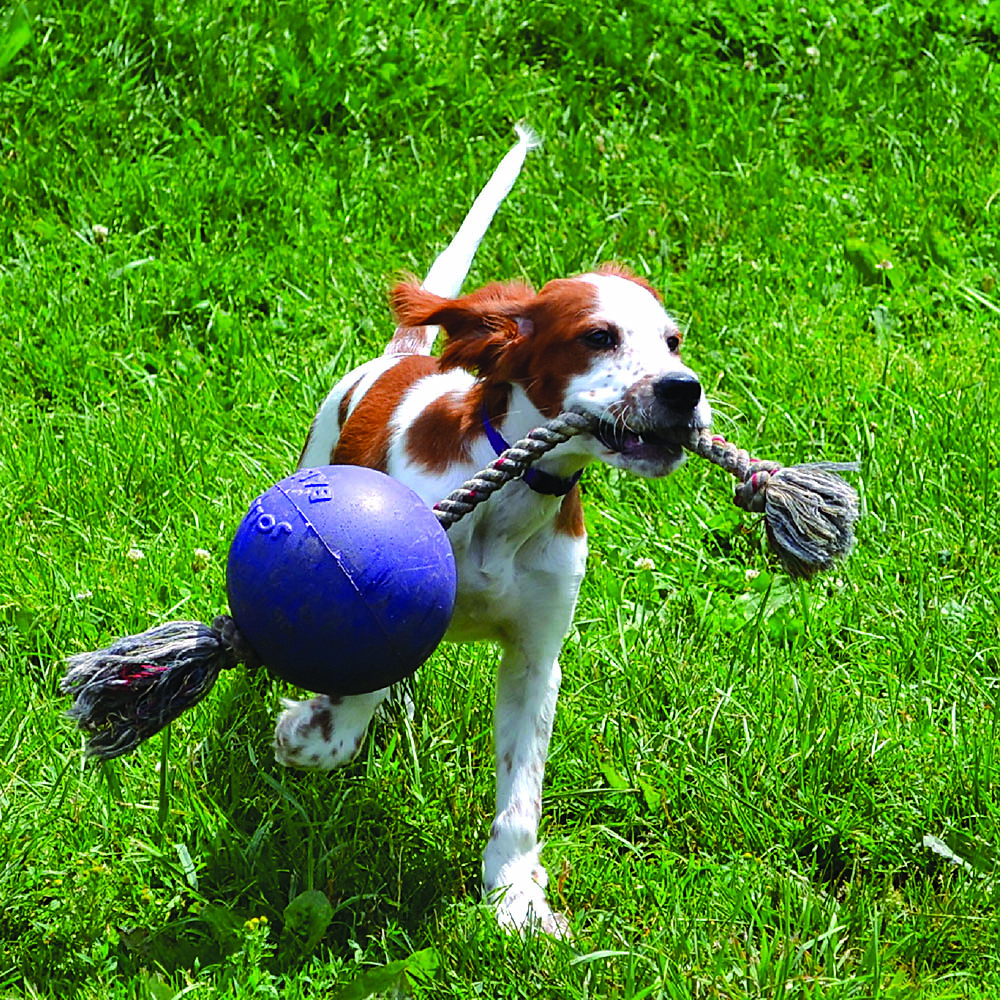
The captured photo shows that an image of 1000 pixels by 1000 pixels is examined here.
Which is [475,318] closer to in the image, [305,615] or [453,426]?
[453,426]

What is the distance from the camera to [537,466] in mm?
3074

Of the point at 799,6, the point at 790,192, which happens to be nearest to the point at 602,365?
the point at 790,192

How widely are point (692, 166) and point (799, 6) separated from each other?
1233 mm

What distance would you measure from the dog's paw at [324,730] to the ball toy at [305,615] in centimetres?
46

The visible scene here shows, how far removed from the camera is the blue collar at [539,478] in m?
3.09

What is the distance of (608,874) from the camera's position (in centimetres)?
328

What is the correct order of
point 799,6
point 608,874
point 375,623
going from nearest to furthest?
point 375,623, point 608,874, point 799,6

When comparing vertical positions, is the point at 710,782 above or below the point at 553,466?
below

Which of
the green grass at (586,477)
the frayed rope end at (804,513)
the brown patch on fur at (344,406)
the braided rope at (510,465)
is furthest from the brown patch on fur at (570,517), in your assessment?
the brown patch on fur at (344,406)

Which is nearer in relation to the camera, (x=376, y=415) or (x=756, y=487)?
(x=756, y=487)

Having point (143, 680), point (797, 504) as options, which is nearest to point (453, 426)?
point (797, 504)

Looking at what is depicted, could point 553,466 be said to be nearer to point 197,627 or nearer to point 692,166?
point 197,627

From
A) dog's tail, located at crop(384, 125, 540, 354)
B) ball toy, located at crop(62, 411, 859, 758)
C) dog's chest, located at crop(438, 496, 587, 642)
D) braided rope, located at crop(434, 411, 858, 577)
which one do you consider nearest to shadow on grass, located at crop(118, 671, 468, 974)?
dog's chest, located at crop(438, 496, 587, 642)

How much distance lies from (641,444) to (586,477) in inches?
67.4
